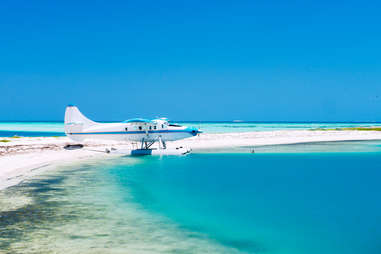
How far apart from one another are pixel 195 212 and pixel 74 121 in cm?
1746

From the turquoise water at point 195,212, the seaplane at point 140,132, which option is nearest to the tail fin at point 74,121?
the seaplane at point 140,132

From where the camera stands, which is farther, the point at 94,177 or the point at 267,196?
the point at 94,177

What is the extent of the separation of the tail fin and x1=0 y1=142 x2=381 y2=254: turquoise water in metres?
8.41

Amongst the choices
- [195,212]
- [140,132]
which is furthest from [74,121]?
[195,212]

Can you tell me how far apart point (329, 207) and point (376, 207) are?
128 cm

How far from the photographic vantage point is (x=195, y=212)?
9188 millimetres

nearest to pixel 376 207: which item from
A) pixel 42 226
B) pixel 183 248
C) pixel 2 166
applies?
pixel 183 248

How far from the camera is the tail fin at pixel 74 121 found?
79.0ft

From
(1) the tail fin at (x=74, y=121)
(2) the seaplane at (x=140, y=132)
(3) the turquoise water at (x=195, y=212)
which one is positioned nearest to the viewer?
(3) the turquoise water at (x=195, y=212)

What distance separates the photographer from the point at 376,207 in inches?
376

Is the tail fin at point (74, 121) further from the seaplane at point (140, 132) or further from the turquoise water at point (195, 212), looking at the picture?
the turquoise water at point (195, 212)

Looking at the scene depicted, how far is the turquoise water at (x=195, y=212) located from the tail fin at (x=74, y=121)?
841cm

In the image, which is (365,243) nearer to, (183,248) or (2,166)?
(183,248)

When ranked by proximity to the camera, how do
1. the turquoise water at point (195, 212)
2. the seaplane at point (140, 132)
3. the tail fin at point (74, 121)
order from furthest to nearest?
the tail fin at point (74, 121), the seaplane at point (140, 132), the turquoise water at point (195, 212)
